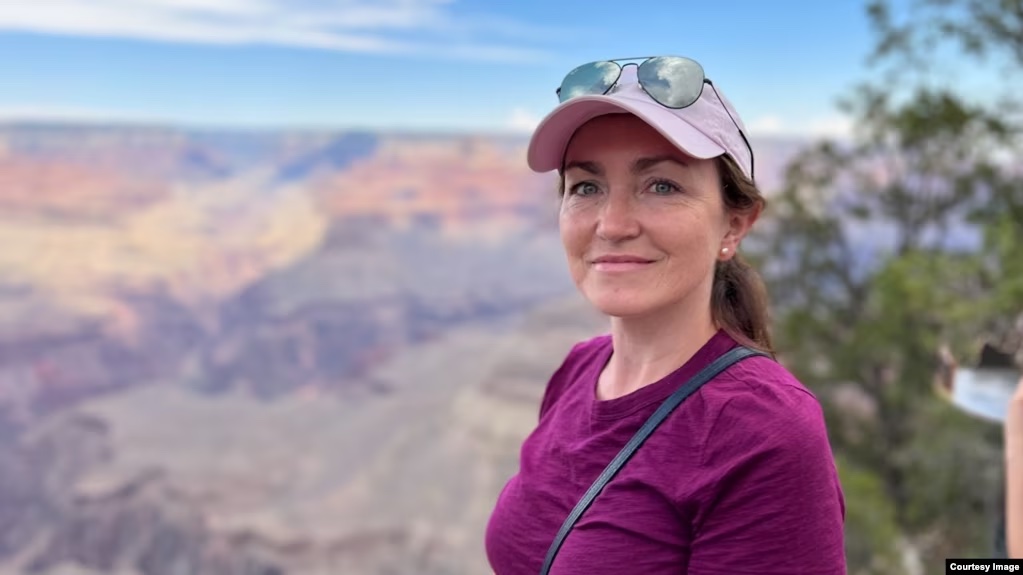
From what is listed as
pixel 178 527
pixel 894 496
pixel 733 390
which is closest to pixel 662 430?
pixel 733 390

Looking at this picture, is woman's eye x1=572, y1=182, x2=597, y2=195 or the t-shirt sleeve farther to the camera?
woman's eye x1=572, y1=182, x2=597, y2=195

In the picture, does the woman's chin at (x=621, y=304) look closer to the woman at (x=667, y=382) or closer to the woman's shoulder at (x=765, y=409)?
the woman at (x=667, y=382)

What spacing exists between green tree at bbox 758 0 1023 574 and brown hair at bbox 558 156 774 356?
6.12m

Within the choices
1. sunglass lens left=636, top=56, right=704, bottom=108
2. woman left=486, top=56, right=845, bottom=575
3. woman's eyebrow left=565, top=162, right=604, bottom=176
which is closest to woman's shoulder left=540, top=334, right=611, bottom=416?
woman left=486, top=56, right=845, bottom=575

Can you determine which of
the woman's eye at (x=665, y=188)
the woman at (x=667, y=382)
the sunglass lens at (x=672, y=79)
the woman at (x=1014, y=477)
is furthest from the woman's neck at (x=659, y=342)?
the woman at (x=1014, y=477)

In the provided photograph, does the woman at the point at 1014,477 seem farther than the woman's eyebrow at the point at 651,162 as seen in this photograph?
Yes

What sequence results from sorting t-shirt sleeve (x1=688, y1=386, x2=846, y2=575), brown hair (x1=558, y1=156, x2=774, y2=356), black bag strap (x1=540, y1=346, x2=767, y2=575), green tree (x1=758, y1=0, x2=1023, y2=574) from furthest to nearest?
green tree (x1=758, y1=0, x2=1023, y2=574) → brown hair (x1=558, y1=156, x2=774, y2=356) → black bag strap (x1=540, y1=346, x2=767, y2=575) → t-shirt sleeve (x1=688, y1=386, x2=846, y2=575)

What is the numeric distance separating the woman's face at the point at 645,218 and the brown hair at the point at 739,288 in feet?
0.09

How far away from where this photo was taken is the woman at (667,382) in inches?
37.1

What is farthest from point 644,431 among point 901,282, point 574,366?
point 901,282

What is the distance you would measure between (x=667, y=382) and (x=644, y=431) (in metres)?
0.08

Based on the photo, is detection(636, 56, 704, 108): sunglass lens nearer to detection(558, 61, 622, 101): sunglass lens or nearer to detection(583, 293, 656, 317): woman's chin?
detection(558, 61, 622, 101): sunglass lens

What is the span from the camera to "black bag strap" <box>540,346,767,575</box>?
3.43 feet

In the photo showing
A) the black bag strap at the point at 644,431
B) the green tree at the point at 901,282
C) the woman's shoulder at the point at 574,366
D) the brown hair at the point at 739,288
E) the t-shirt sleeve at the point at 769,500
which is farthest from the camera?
the green tree at the point at 901,282
